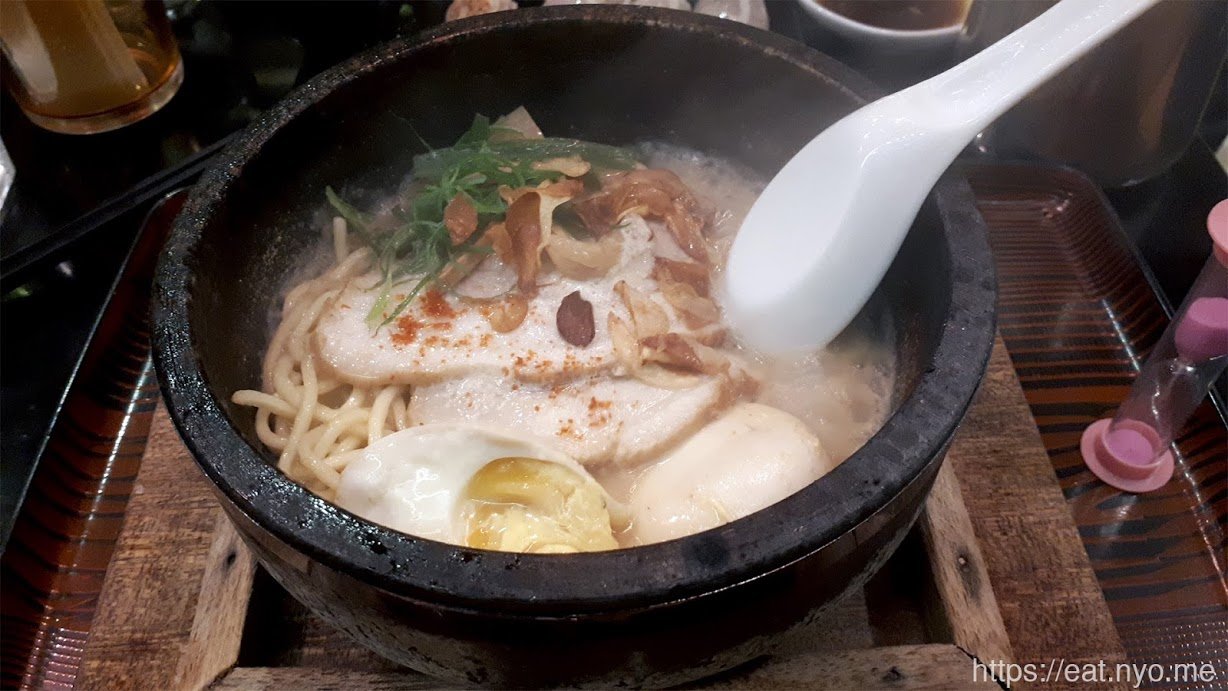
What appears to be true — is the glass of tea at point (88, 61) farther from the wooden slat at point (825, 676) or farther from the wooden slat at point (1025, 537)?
the wooden slat at point (1025, 537)

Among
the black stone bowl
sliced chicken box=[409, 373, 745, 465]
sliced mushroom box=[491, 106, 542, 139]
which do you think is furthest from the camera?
sliced mushroom box=[491, 106, 542, 139]

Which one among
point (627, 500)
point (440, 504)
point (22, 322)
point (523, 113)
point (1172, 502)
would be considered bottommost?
point (1172, 502)

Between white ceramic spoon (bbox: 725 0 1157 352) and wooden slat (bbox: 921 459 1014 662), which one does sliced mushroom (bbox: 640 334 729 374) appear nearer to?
white ceramic spoon (bbox: 725 0 1157 352)

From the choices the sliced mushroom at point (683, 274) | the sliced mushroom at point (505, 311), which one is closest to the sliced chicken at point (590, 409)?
the sliced mushroom at point (505, 311)

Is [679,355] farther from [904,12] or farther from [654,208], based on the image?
[904,12]

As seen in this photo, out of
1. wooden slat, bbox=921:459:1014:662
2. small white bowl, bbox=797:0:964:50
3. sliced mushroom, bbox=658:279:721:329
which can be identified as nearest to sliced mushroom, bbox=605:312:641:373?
sliced mushroom, bbox=658:279:721:329

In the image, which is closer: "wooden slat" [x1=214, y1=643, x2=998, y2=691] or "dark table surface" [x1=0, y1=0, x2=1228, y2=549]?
"wooden slat" [x1=214, y1=643, x2=998, y2=691]

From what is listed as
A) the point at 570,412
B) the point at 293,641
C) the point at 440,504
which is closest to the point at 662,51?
the point at 570,412

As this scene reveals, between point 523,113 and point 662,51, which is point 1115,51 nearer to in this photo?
point 662,51
